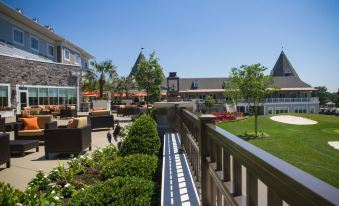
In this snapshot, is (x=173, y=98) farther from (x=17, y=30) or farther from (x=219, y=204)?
(x=17, y=30)

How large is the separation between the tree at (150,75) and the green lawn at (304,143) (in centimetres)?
945

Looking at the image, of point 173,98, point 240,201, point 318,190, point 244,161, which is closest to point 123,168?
point 240,201

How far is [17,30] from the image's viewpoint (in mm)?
25141

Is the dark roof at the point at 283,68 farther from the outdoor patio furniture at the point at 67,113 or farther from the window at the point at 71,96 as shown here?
the outdoor patio furniture at the point at 67,113

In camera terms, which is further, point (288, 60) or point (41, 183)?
point (288, 60)

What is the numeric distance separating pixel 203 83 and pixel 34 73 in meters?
43.1

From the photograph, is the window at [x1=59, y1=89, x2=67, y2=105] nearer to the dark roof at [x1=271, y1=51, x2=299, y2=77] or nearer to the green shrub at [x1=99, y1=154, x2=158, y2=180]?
the green shrub at [x1=99, y1=154, x2=158, y2=180]

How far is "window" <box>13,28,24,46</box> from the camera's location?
973 inches

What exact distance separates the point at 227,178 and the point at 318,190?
1.31m

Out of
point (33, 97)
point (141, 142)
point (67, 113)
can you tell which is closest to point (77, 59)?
point (33, 97)

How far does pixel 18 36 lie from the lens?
25359mm

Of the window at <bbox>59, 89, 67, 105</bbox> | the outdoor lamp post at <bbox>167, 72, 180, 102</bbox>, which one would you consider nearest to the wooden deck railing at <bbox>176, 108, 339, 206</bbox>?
the outdoor lamp post at <bbox>167, 72, 180, 102</bbox>

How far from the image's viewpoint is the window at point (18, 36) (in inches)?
973

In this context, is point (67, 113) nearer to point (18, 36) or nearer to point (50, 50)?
point (18, 36)
